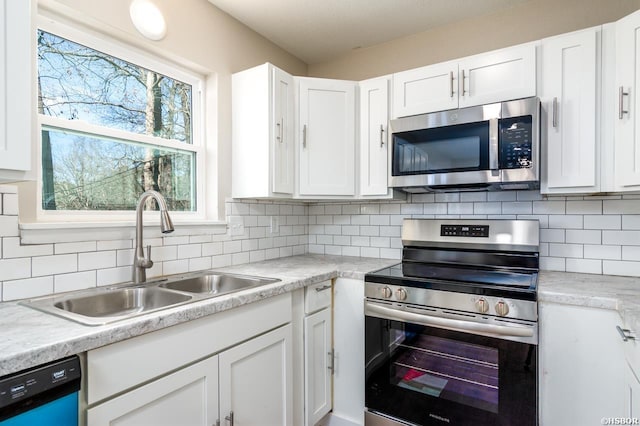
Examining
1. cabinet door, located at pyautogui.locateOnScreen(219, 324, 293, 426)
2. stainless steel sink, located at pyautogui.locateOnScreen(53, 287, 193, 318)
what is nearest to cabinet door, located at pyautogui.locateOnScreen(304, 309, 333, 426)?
cabinet door, located at pyautogui.locateOnScreen(219, 324, 293, 426)

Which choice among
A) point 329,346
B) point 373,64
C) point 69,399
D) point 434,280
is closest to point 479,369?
point 434,280

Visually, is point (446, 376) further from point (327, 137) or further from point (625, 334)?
point (327, 137)

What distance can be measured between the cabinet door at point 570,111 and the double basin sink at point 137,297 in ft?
5.04

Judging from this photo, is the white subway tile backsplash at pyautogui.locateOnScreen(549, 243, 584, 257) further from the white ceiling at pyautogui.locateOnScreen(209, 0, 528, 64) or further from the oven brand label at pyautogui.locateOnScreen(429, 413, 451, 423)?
the white ceiling at pyautogui.locateOnScreen(209, 0, 528, 64)

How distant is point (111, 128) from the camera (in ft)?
5.47

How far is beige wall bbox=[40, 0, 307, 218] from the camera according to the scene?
1576 mm

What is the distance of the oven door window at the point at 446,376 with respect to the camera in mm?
1466

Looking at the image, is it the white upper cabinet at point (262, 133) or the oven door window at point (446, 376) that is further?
the white upper cabinet at point (262, 133)

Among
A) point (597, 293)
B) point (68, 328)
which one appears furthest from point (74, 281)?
point (597, 293)

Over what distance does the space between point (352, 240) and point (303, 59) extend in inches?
60.8

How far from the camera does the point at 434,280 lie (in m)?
1.72

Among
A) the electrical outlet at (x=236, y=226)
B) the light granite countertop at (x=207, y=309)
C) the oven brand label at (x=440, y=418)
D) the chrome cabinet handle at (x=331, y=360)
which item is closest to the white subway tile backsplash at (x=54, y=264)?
the light granite countertop at (x=207, y=309)

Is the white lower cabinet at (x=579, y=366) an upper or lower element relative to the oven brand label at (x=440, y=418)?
upper

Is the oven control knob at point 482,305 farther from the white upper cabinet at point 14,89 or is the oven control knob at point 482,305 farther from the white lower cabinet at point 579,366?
the white upper cabinet at point 14,89
